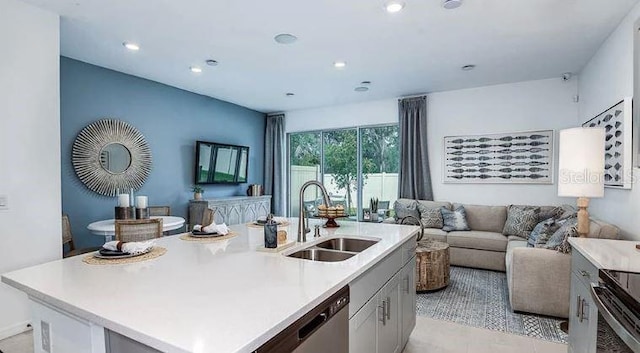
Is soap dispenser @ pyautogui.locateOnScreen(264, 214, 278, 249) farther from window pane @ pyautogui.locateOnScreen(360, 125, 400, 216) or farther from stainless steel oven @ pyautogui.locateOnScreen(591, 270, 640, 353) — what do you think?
window pane @ pyautogui.locateOnScreen(360, 125, 400, 216)

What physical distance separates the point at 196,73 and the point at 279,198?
321cm

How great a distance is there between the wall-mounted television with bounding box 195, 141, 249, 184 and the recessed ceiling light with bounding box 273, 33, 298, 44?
2719mm

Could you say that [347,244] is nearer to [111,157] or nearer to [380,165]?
[111,157]

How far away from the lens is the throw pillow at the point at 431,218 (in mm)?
5051

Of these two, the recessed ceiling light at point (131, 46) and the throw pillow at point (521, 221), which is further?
the throw pillow at point (521, 221)

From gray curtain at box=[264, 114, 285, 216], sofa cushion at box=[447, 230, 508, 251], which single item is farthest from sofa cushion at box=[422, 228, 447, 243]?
gray curtain at box=[264, 114, 285, 216]

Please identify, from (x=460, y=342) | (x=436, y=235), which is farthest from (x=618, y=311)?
(x=436, y=235)

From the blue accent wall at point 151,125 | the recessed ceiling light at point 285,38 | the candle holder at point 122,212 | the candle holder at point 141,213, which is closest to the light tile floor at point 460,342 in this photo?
the candle holder at point 122,212

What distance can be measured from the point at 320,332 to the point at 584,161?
2.49 m

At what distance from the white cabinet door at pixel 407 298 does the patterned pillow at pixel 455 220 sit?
256 centimetres

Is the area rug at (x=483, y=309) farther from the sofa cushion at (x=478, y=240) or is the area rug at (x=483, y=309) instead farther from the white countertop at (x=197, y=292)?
the white countertop at (x=197, y=292)

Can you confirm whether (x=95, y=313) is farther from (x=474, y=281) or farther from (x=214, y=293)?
(x=474, y=281)

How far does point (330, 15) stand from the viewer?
289 centimetres

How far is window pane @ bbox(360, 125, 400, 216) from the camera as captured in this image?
608 centimetres
